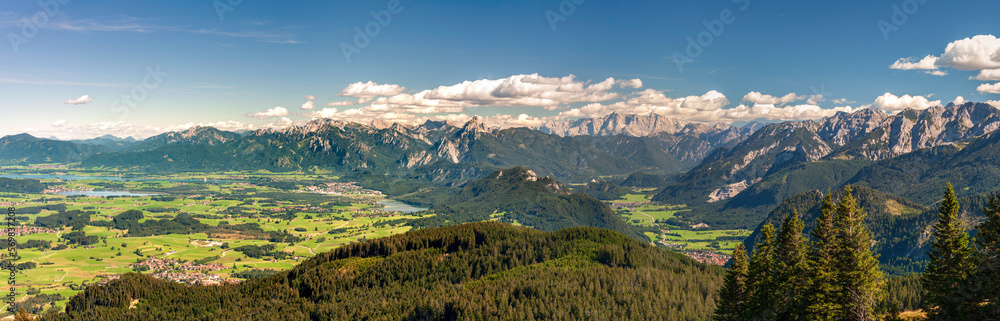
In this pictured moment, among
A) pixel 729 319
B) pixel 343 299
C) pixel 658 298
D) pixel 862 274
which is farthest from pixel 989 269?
pixel 343 299

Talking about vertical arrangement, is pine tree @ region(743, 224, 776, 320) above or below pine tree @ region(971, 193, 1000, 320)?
below

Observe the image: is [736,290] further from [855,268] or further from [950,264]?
[950,264]

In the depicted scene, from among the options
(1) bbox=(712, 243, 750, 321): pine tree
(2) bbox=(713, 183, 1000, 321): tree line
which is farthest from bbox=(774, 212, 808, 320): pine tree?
(1) bbox=(712, 243, 750, 321): pine tree

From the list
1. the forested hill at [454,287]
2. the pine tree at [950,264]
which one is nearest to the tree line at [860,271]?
the pine tree at [950,264]

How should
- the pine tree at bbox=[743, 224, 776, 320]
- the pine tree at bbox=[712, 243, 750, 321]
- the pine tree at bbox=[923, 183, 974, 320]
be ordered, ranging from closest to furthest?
1. the pine tree at bbox=[923, 183, 974, 320]
2. the pine tree at bbox=[743, 224, 776, 320]
3. the pine tree at bbox=[712, 243, 750, 321]

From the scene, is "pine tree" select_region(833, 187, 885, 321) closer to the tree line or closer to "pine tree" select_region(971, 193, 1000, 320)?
the tree line

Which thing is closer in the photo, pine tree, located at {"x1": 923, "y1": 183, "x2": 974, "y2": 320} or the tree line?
the tree line
